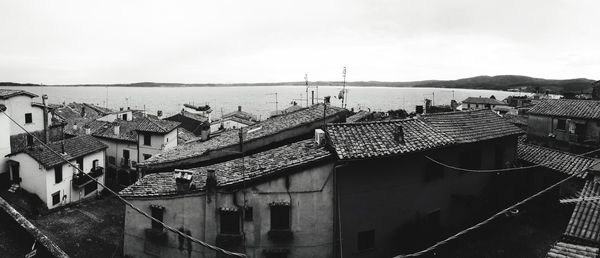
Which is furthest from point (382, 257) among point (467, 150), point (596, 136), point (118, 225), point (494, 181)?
point (596, 136)

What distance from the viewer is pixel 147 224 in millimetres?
17297

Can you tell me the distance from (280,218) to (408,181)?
611 centimetres

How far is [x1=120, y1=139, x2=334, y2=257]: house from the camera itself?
48.2 feet

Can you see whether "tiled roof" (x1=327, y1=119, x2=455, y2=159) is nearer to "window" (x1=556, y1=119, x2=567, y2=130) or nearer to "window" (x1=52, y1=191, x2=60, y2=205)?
"window" (x1=52, y1=191, x2=60, y2=205)

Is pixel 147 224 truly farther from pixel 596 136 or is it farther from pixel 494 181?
pixel 596 136

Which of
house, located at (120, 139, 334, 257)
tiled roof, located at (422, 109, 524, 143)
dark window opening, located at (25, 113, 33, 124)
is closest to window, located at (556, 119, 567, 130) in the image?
tiled roof, located at (422, 109, 524, 143)

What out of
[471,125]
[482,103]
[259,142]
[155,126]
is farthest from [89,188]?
[482,103]

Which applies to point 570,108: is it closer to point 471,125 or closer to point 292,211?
point 471,125

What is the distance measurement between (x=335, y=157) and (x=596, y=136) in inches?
1310

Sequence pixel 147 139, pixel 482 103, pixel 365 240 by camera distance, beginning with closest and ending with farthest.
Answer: pixel 365 240 → pixel 147 139 → pixel 482 103

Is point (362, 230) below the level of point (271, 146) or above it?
below

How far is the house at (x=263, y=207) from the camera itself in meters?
14.7

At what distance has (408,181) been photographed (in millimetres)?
16250

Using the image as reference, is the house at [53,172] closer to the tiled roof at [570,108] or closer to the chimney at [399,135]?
the chimney at [399,135]
